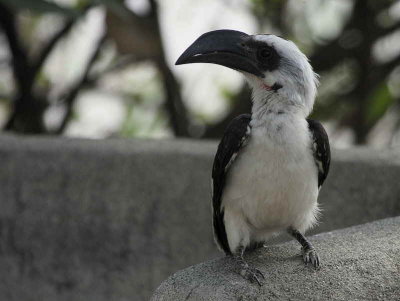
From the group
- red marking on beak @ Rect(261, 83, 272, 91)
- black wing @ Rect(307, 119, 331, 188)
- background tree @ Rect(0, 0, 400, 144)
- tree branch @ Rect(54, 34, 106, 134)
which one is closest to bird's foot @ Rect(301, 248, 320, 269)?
black wing @ Rect(307, 119, 331, 188)

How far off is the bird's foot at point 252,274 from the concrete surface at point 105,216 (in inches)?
46.8

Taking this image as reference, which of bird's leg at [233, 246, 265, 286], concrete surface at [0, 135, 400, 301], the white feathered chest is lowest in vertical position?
concrete surface at [0, 135, 400, 301]

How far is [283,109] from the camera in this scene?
2.53m

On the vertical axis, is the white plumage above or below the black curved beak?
below

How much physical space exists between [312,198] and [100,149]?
1.34 metres

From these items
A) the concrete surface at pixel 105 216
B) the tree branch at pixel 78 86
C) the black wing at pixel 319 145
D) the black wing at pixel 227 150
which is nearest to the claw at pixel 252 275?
Result: the black wing at pixel 227 150

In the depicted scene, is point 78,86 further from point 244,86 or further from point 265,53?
point 265,53

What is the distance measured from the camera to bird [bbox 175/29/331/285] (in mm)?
2463

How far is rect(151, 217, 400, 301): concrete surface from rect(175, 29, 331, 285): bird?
2.6 inches

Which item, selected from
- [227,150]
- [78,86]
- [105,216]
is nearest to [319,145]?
[227,150]

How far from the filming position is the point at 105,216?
3.59 metres

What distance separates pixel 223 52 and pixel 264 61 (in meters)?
0.14

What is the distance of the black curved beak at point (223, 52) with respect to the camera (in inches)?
101

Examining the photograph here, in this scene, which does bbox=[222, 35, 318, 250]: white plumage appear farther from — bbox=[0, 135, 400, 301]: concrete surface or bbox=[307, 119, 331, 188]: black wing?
bbox=[0, 135, 400, 301]: concrete surface
